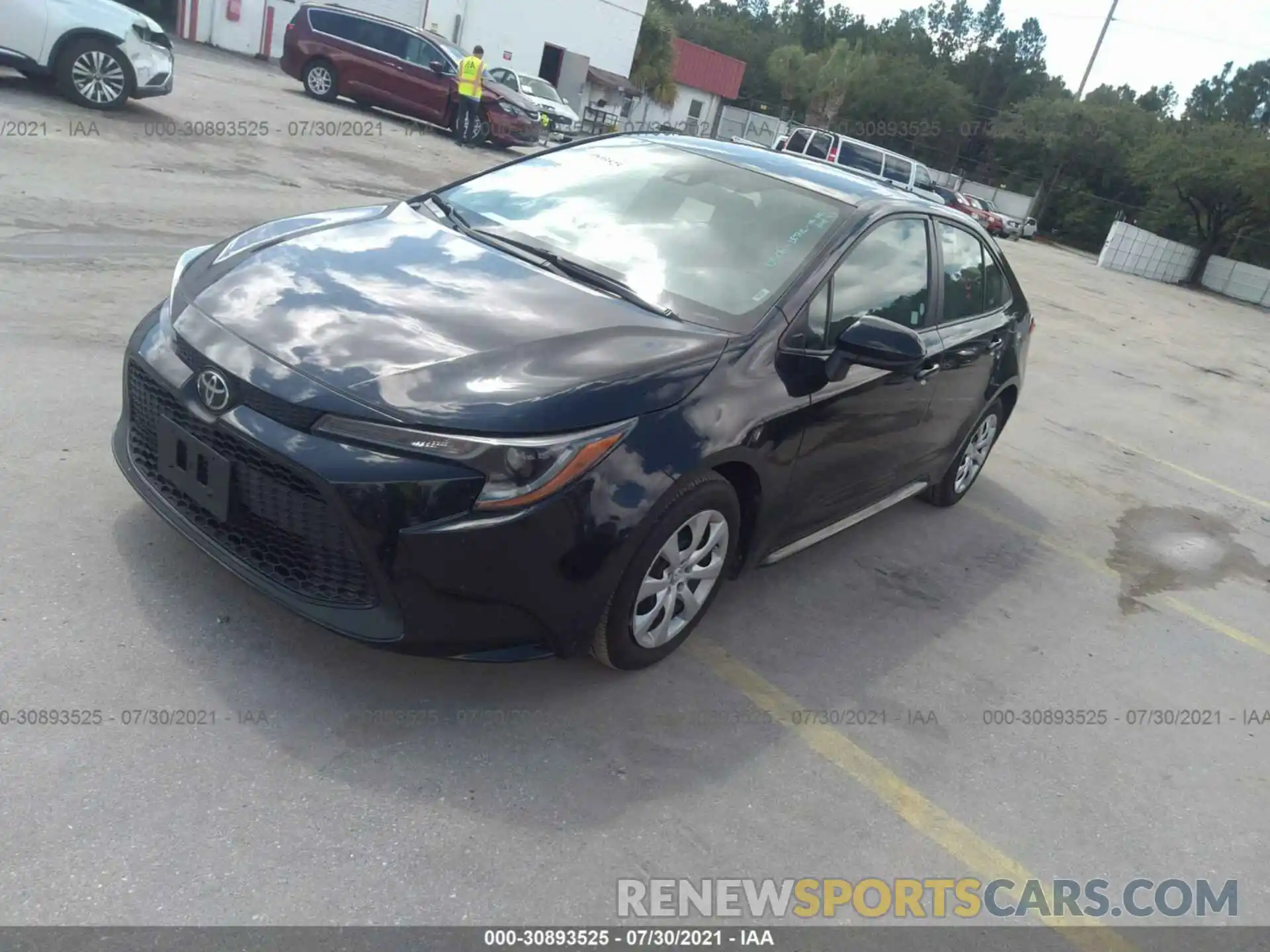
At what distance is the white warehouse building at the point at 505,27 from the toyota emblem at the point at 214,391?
26.6m

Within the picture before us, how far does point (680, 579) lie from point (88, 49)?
11.0m

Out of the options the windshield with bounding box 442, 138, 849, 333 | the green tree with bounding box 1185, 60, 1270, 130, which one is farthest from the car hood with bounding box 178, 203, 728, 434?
the green tree with bounding box 1185, 60, 1270, 130

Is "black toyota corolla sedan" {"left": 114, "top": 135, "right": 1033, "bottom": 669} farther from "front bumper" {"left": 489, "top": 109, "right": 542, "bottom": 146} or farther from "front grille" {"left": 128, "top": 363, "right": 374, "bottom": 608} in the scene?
"front bumper" {"left": 489, "top": 109, "right": 542, "bottom": 146}

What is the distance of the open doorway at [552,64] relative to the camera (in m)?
36.9

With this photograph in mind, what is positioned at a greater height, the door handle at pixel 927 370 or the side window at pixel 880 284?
the side window at pixel 880 284

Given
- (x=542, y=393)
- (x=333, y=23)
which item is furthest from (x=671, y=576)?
(x=333, y=23)

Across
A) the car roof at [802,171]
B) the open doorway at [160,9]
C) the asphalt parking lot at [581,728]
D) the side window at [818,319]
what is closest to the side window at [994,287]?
the car roof at [802,171]

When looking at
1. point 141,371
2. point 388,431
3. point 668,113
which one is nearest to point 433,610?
point 388,431

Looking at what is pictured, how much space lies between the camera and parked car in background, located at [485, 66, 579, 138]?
2269cm

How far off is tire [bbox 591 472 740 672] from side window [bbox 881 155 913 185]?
2349cm

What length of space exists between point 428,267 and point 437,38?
734 inches

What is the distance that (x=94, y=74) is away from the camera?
36.8 ft

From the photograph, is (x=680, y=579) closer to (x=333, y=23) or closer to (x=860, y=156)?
(x=333, y=23)

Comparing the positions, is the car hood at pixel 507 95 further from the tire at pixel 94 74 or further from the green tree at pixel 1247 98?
the green tree at pixel 1247 98
